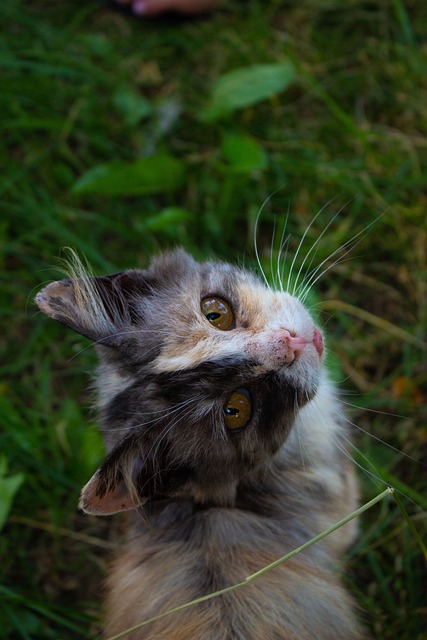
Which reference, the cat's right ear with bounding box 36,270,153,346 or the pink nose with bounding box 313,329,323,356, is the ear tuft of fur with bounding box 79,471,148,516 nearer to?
the cat's right ear with bounding box 36,270,153,346

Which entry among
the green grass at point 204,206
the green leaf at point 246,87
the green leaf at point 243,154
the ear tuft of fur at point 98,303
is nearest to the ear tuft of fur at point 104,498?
the ear tuft of fur at point 98,303

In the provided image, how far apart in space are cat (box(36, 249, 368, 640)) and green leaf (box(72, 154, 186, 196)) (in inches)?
51.9

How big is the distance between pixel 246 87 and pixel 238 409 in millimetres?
2316

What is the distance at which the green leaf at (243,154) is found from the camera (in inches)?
146

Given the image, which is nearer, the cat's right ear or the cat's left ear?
the cat's left ear

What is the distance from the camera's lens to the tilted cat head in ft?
7.20

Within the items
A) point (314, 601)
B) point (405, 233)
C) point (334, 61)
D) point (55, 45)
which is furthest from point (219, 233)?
point (314, 601)

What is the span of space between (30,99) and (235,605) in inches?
127

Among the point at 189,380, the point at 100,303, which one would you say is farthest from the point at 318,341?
the point at 100,303

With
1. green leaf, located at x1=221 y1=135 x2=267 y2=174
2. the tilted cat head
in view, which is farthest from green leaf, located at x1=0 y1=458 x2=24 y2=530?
green leaf, located at x1=221 y1=135 x2=267 y2=174

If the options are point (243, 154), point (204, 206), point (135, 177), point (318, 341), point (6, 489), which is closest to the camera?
point (318, 341)

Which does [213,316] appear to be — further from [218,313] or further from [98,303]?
[98,303]

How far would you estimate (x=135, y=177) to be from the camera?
387 cm

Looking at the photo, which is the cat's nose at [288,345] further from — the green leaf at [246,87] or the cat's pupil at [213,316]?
the green leaf at [246,87]
